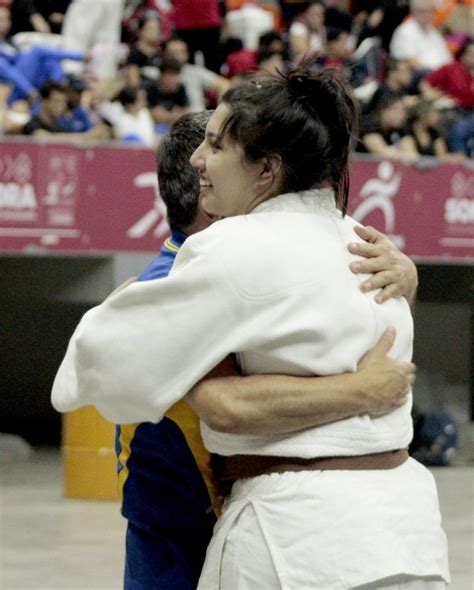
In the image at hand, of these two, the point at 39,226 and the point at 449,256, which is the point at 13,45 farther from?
the point at 449,256

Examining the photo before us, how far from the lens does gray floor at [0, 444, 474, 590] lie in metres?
7.23

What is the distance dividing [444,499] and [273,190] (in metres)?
7.74

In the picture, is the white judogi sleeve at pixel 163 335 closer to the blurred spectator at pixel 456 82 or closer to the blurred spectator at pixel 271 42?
the blurred spectator at pixel 271 42

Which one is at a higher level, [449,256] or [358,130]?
[358,130]

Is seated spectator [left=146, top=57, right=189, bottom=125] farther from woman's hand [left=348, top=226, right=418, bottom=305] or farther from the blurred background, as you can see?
woman's hand [left=348, top=226, right=418, bottom=305]

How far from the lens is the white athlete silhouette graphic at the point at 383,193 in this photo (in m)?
11.4

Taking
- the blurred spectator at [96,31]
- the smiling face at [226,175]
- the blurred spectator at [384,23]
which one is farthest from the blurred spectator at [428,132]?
→ the smiling face at [226,175]

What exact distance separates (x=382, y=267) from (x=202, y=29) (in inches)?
482

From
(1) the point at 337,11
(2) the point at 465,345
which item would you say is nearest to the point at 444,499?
(2) the point at 465,345

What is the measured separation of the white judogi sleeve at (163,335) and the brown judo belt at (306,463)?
0.18 m

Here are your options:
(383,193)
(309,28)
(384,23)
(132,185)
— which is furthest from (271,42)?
(132,185)

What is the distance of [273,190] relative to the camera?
2562 millimetres

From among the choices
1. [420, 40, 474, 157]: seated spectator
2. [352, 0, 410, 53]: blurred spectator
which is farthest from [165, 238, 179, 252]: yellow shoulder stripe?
[352, 0, 410, 53]: blurred spectator

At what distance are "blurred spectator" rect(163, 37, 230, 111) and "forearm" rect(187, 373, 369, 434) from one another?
10.9 meters
